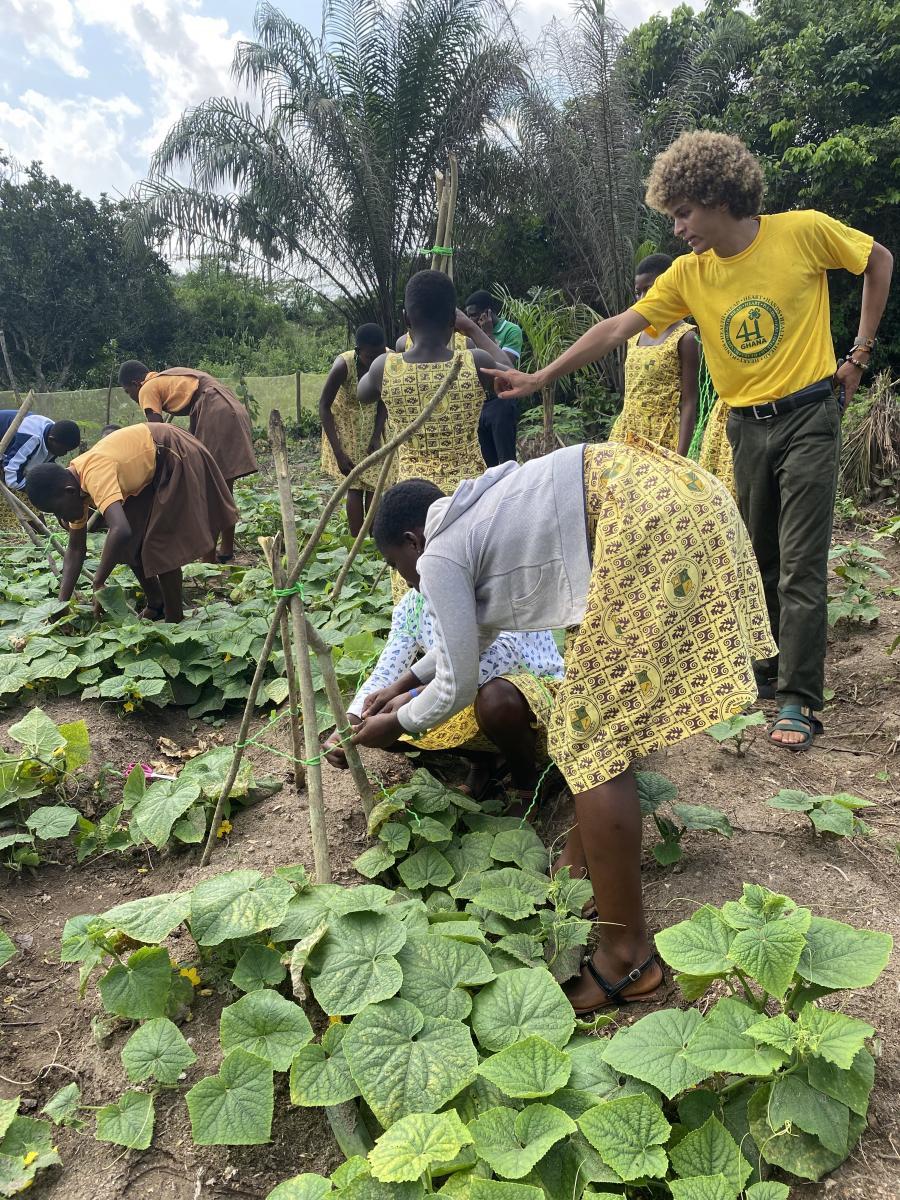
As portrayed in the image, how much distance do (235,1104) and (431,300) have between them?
2.66m

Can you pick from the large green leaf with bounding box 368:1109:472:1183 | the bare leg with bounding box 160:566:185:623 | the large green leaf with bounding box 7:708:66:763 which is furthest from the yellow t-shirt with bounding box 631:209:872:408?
the bare leg with bounding box 160:566:185:623

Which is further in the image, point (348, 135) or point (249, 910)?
point (348, 135)

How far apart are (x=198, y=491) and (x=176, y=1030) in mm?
3390

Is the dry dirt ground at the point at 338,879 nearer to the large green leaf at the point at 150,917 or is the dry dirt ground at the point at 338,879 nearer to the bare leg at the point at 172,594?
the large green leaf at the point at 150,917

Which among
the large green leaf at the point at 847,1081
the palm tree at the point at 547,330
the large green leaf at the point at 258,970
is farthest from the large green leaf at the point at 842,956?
the palm tree at the point at 547,330

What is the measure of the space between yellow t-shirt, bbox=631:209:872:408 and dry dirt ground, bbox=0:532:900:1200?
1.24m

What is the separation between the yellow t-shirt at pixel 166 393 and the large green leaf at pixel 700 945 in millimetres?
5230

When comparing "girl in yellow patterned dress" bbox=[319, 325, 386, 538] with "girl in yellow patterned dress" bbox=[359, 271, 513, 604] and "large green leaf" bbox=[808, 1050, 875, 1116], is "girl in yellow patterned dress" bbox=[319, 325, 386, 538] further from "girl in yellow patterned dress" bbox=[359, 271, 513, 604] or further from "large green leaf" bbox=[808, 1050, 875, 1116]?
"large green leaf" bbox=[808, 1050, 875, 1116]

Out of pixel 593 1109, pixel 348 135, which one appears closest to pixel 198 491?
pixel 593 1109

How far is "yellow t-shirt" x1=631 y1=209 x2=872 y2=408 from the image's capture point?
9.19 ft

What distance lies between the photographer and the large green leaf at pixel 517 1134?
1476mm

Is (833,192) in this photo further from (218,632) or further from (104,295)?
(104,295)

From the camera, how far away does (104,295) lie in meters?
18.0

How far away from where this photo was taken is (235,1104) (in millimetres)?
1689
